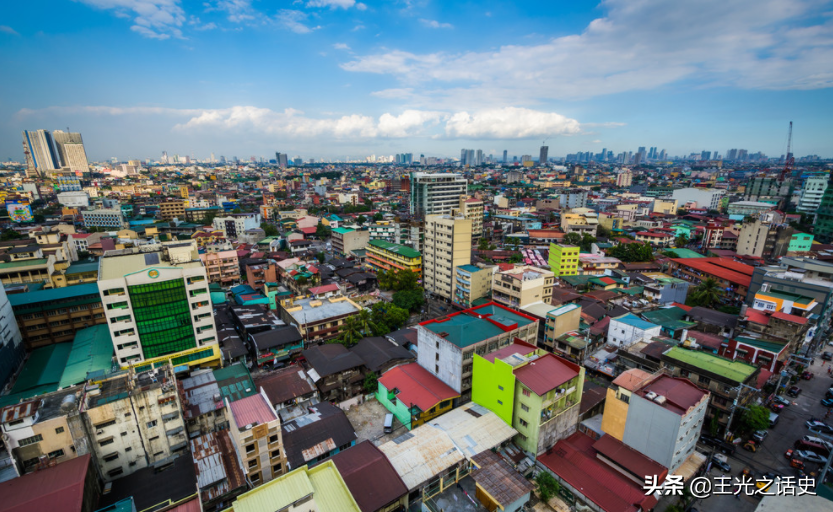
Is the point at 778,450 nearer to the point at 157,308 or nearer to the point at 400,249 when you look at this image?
the point at 400,249

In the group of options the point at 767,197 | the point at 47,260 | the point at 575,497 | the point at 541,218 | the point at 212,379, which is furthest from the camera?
the point at 767,197

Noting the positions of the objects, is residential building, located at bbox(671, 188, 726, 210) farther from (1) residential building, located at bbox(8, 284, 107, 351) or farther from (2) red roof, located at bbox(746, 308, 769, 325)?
(1) residential building, located at bbox(8, 284, 107, 351)

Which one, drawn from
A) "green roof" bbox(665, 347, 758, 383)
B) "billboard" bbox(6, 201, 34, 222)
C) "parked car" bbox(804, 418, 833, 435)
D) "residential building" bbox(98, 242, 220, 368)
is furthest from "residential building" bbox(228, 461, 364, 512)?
"billboard" bbox(6, 201, 34, 222)

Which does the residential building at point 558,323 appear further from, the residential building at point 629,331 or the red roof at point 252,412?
the red roof at point 252,412

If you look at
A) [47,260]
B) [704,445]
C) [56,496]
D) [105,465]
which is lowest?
[704,445]

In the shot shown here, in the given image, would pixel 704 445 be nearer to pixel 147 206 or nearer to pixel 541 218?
pixel 541 218

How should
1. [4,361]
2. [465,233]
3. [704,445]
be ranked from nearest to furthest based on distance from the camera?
1. [704,445]
2. [4,361]
3. [465,233]

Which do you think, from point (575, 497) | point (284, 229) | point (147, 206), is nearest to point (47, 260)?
point (284, 229)

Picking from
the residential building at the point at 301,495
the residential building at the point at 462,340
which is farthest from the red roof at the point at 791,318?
the residential building at the point at 301,495
